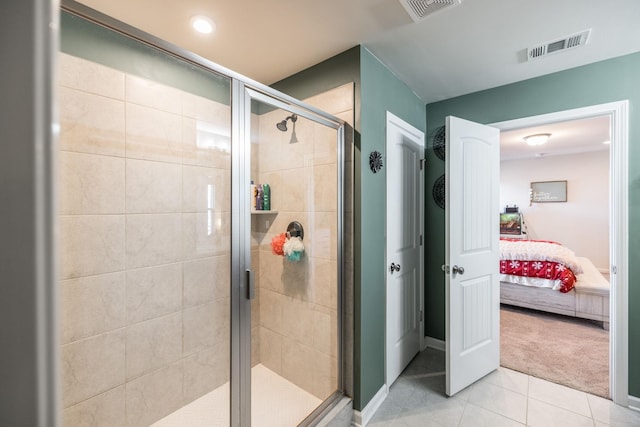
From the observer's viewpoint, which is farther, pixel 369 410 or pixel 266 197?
pixel 369 410

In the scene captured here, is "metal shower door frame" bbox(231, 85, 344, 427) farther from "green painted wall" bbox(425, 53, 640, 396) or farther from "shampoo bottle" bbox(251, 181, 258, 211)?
"green painted wall" bbox(425, 53, 640, 396)

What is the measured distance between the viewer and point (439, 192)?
9.22ft

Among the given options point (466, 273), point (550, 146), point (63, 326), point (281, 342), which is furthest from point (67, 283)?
point (550, 146)

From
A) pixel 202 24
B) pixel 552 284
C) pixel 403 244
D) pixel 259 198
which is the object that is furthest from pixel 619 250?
pixel 202 24

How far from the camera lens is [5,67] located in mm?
286

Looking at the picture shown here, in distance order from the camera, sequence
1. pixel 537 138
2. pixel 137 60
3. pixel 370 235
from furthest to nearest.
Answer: pixel 537 138
pixel 370 235
pixel 137 60

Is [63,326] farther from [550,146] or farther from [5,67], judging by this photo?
[550,146]

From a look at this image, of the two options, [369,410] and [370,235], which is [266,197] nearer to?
[370,235]

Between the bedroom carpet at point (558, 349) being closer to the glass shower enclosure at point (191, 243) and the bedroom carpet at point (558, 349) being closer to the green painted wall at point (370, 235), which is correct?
the green painted wall at point (370, 235)

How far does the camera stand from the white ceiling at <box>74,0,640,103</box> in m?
1.52

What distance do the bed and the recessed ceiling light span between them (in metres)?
4.35

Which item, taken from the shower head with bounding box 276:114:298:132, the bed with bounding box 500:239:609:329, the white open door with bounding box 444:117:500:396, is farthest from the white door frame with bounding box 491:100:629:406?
the shower head with bounding box 276:114:298:132

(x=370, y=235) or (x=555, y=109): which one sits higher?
(x=555, y=109)

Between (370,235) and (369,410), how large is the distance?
3.89 feet
